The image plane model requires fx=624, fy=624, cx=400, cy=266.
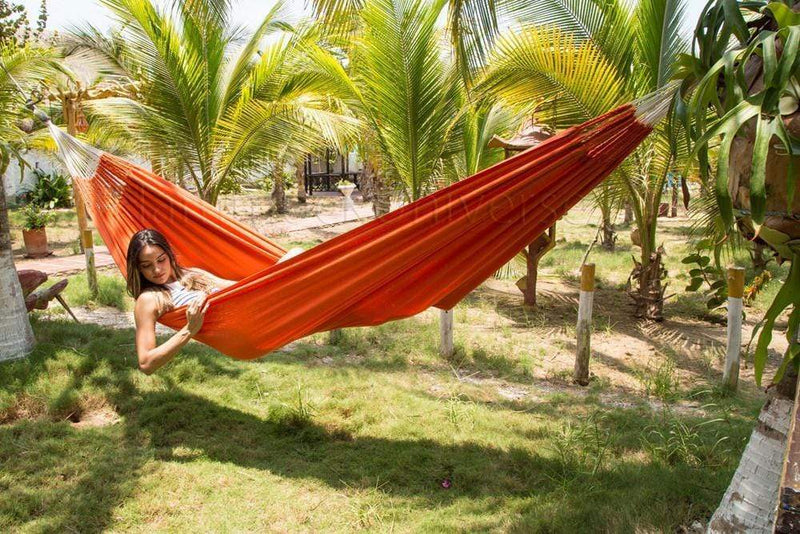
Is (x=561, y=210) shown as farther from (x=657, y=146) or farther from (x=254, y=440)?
(x=657, y=146)

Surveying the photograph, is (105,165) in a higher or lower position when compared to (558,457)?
higher

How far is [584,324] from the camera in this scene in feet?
11.6

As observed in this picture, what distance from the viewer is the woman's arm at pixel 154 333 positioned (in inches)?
88.7

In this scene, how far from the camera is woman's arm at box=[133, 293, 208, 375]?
7.39ft

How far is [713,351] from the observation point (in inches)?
165

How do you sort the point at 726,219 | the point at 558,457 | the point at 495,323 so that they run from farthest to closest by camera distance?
the point at 495,323, the point at 558,457, the point at 726,219

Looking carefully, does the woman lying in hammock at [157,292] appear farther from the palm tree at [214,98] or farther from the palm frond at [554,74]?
the palm frond at [554,74]

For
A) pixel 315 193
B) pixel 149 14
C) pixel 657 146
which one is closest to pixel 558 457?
pixel 657 146

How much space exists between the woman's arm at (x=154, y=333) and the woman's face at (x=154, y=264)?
0.33 ft

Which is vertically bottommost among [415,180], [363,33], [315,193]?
[315,193]

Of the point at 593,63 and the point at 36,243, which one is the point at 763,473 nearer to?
the point at 593,63

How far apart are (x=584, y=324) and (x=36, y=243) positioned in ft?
21.4

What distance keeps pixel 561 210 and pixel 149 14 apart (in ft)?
10.7

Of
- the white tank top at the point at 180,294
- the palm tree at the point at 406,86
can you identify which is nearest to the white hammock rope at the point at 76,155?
the white tank top at the point at 180,294
